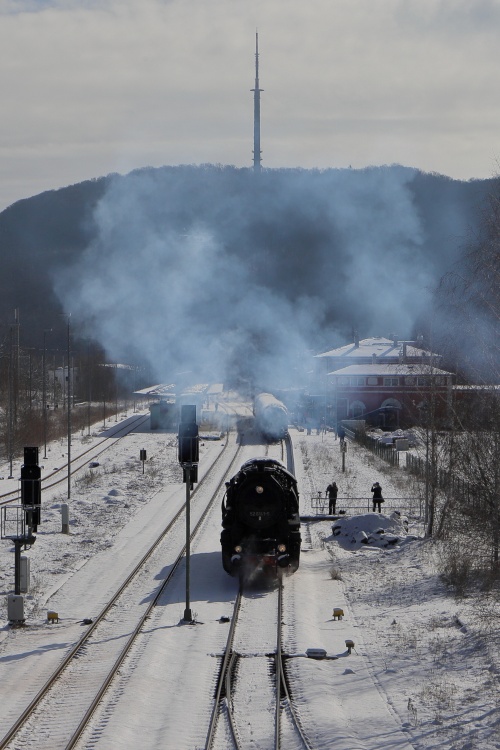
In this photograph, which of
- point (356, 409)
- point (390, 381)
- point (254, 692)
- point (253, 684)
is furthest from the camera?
point (356, 409)

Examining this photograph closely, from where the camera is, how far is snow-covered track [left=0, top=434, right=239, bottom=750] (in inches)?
484

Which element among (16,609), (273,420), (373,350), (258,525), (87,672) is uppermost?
(373,350)

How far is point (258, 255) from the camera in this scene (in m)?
163

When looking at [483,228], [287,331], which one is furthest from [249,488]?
[287,331]

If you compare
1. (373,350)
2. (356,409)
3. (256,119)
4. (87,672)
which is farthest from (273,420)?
(256,119)

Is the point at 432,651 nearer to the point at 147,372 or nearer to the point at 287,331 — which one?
the point at 287,331

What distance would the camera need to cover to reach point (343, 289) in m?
157

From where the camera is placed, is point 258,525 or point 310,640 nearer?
Result: point 310,640

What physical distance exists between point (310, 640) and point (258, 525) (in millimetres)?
5206

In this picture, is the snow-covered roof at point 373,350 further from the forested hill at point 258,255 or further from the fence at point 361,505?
the fence at point 361,505

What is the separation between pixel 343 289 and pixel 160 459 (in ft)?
356

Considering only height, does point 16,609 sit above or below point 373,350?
below

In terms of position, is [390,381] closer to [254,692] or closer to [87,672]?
[87,672]

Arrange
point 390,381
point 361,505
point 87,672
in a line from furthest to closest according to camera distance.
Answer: point 390,381 < point 361,505 < point 87,672
